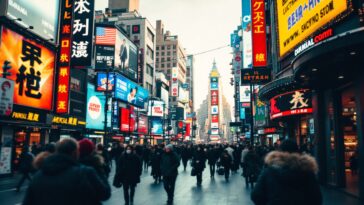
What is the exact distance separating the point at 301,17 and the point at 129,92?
41228 mm

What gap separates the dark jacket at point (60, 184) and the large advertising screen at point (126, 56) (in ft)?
165

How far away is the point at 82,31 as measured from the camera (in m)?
29.3

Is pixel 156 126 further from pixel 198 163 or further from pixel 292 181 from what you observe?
pixel 292 181

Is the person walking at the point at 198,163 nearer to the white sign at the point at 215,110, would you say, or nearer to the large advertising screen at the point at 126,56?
the large advertising screen at the point at 126,56

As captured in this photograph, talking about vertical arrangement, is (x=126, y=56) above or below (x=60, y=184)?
above

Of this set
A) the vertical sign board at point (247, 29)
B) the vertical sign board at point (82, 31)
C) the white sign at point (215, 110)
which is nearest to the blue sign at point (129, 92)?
the vertical sign board at point (247, 29)

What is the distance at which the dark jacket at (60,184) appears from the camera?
3.62m

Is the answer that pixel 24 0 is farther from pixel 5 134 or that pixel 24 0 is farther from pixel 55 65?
pixel 5 134

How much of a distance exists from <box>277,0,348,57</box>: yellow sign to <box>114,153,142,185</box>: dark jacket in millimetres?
9542

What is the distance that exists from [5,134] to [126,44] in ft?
119

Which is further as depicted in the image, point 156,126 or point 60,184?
point 156,126

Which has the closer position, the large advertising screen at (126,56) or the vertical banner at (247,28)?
the vertical banner at (247,28)

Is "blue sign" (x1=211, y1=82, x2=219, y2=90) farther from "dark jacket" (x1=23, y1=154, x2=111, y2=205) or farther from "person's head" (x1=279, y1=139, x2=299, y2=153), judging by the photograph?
"dark jacket" (x1=23, y1=154, x2=111, y2=205)

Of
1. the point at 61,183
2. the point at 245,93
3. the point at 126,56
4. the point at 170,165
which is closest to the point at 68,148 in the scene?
the point at 61,183
